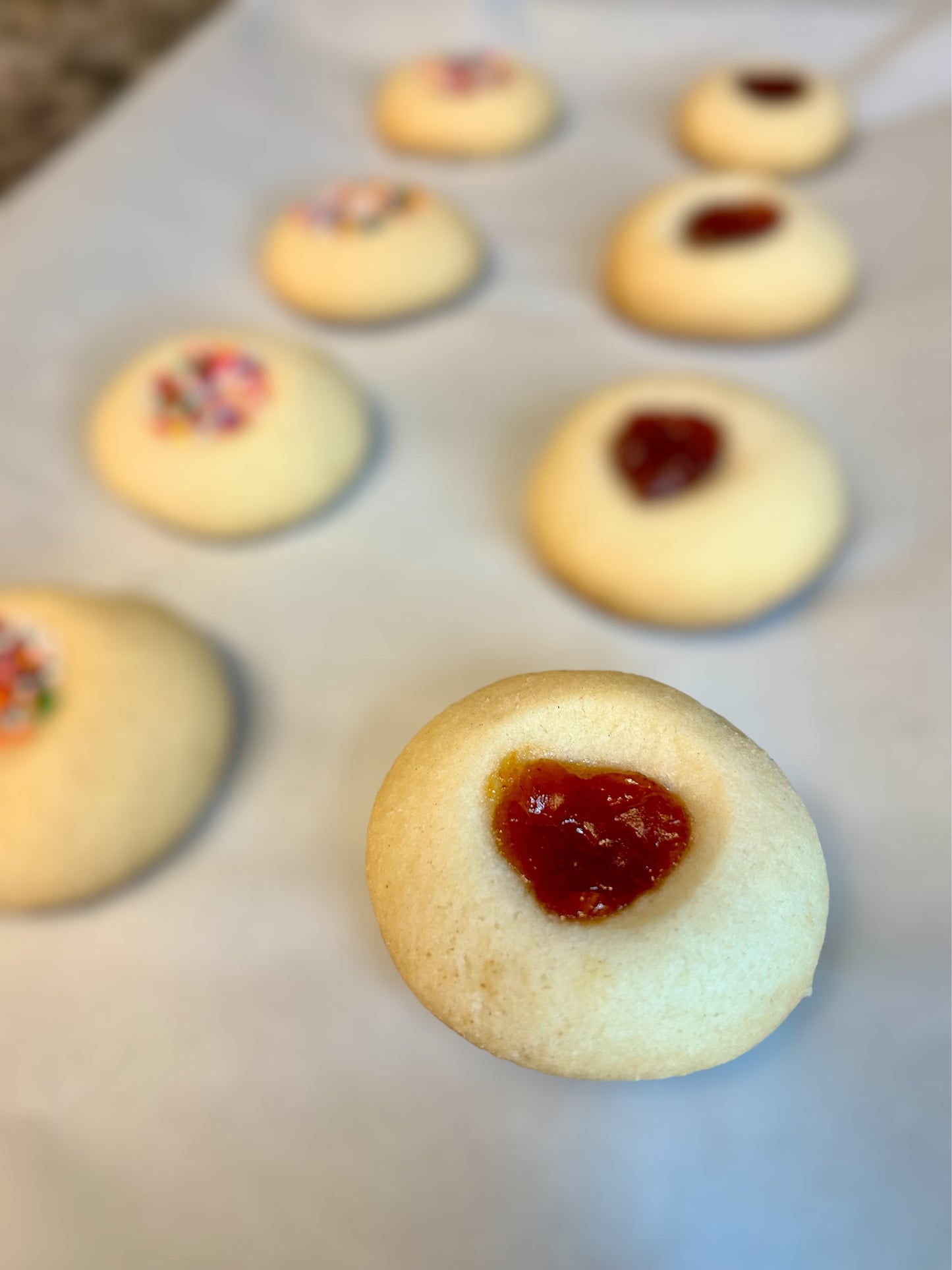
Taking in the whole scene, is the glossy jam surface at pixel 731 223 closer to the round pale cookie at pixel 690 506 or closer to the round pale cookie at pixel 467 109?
the round pale cookie at pixel 690 506

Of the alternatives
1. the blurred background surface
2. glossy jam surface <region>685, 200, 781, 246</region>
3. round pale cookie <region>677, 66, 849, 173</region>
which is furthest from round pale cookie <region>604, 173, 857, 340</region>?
the blurred background surface

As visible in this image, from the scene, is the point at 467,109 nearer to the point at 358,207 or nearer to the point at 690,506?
the point at 358,207

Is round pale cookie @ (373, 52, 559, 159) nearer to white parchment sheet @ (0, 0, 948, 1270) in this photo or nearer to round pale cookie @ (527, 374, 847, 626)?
white parchment sheet @ (0, 0, 948, 1270)

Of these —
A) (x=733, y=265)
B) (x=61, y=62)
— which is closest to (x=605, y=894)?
(x=733, y=265)

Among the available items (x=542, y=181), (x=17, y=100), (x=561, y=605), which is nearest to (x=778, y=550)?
(x=561, y=605)

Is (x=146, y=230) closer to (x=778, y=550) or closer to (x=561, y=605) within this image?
(x=561, y=605)

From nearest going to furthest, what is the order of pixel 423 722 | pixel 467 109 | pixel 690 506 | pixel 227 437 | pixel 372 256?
pixel 423 722, pixel 690 506, pixel 227 437, pixel 372 256, pixel 467 109
